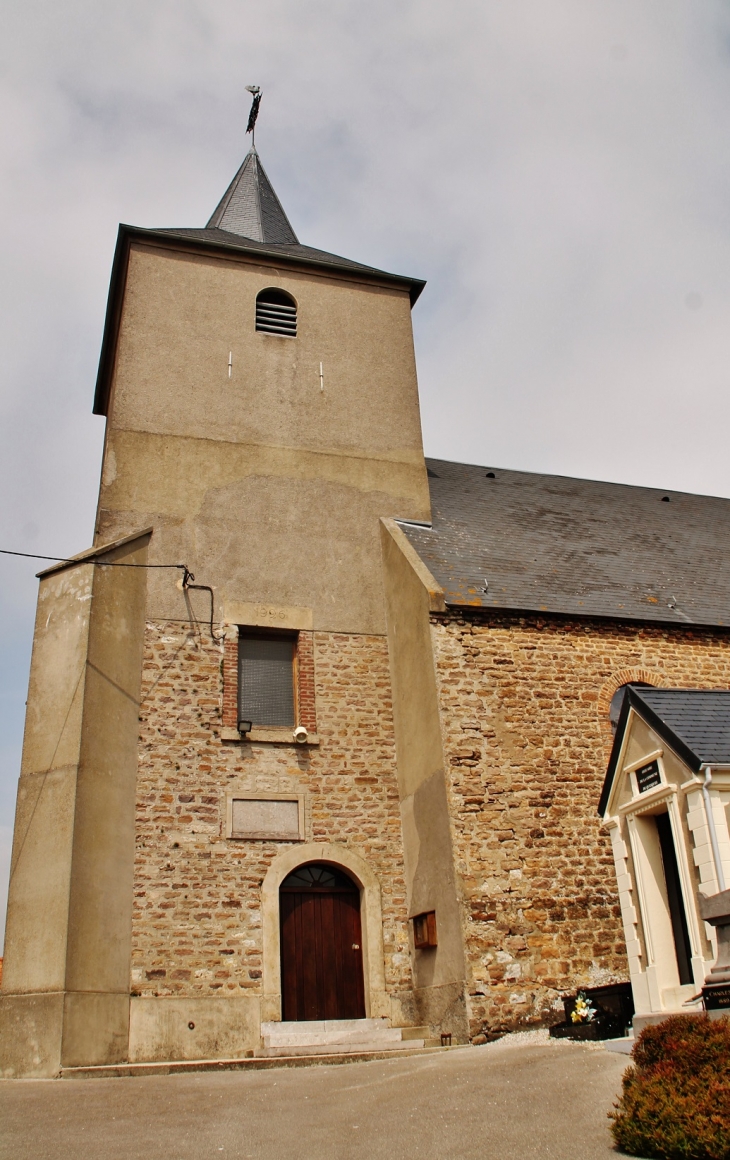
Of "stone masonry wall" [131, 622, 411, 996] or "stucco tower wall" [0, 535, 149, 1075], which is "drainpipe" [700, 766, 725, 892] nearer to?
"stone masonry wall" [131, 622, 411, 996]

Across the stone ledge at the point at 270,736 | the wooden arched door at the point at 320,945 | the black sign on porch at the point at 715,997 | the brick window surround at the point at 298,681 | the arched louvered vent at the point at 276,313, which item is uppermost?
the arched louvered vent at the point at 276,313

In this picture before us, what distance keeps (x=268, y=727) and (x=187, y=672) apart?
4.00 ft

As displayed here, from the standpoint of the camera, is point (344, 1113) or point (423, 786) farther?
point (423, 786)

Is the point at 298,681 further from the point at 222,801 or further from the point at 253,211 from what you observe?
the point at 253,211

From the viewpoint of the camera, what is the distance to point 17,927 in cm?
969

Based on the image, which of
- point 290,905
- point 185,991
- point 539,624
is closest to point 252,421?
point 539,624

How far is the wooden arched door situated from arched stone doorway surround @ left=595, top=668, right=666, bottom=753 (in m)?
3.59

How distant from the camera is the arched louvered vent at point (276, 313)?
14.9 meters

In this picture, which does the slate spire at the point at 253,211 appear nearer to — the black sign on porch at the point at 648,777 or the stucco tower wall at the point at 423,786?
the stucco tower wall at the point at 423,786

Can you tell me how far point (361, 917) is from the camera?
11.2 metres

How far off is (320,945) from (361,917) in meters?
0.59

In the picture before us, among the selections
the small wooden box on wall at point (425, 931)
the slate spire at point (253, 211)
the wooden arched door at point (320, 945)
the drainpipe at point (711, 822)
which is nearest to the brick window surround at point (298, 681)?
the wooden arched door at point (320, 945)

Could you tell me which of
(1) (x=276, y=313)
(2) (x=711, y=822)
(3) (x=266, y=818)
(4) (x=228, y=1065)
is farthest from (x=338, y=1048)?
(1) (x=276, y=313)

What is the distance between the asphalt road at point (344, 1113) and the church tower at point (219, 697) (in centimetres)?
186
